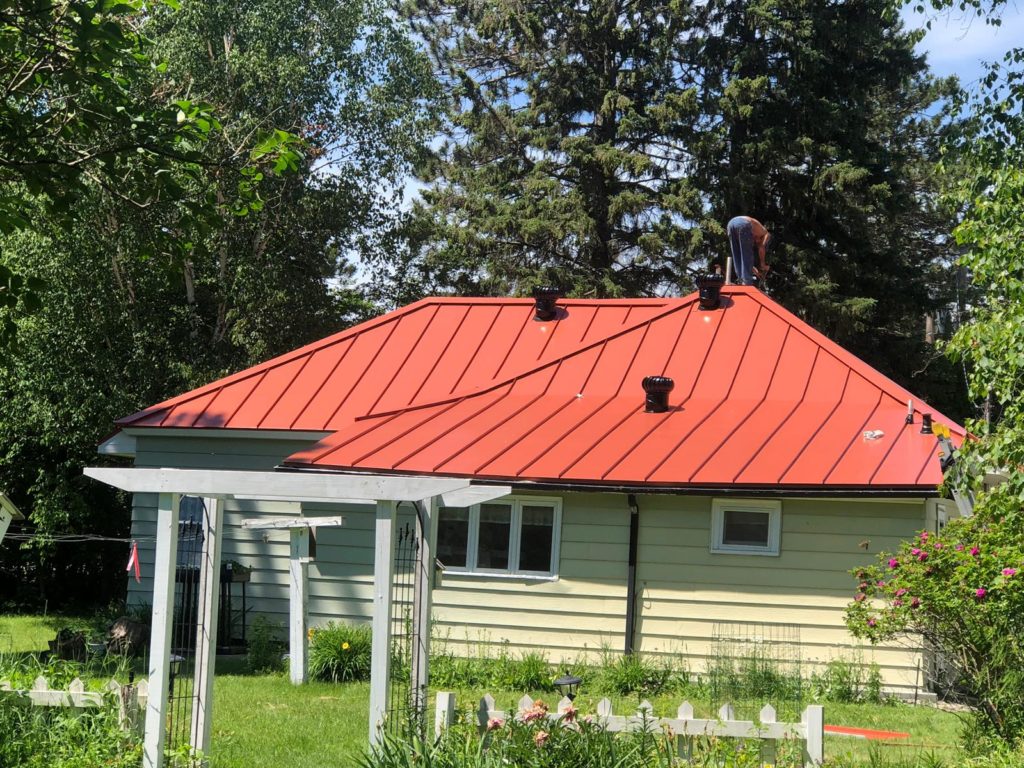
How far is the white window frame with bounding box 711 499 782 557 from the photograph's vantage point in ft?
44.9

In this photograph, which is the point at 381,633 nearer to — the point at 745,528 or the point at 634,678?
the point at 634,678

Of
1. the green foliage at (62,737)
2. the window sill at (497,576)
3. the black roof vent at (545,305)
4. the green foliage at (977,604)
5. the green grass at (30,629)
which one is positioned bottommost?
the green grass at (30,629)

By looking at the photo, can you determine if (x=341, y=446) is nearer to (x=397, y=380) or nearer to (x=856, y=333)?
(x=397, y=380)

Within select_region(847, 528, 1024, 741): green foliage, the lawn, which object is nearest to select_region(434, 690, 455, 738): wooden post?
the lawn

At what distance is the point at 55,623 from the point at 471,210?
15807 millimetres

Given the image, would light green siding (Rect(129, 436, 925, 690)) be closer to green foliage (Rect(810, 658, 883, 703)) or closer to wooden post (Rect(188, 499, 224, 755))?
green foliage (Rect(810, 658, 883, 703))

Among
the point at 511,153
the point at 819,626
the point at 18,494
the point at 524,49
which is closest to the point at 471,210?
the point at 511,153

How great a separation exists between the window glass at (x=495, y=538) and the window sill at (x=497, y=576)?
0.11 metres

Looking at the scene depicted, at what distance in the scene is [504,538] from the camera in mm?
14586

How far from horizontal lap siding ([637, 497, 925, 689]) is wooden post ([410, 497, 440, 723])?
687 cm

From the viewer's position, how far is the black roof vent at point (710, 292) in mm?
17359

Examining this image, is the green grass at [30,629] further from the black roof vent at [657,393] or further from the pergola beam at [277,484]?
the pergola beam at [277,484]

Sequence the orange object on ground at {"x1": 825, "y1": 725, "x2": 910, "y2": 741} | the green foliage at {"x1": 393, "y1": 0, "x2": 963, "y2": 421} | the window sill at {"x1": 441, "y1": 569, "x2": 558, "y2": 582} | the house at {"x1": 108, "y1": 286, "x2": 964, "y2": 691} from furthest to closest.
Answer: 1. the green foliage at {"x1": 393, "y1": 0, "x2": 963, "y2": 421}
2. the window sill at {"x1": 441, "y1": 569, "x2": 558, "y2": 582}
3. the house at {"x1": 108, "y1": 286, "x2": 964, "y2": 691}
4. the orange object on ground at {"x1": 825, "y1": 725, "x2": 910, "y2": 741}

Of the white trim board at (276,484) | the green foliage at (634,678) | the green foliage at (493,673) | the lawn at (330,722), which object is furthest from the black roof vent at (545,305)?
the white trim board at (276,484)
